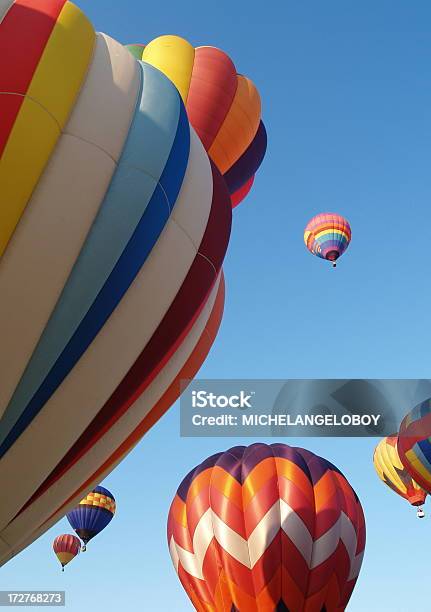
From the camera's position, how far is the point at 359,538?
13438 mm

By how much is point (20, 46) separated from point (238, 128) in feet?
17.7

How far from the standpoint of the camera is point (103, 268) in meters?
6.05

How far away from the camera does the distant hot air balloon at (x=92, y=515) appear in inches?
828

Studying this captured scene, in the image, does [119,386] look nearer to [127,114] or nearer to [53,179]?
[53,179]

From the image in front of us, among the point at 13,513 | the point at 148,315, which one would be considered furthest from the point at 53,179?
the point at 13,513

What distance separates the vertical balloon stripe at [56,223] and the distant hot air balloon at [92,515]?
16411 mm

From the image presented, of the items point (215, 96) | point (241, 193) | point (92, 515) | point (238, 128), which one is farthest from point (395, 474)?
point (215, 96)

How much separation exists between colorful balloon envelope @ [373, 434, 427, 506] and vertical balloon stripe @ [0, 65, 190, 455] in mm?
19549

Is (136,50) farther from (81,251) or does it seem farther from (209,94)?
(81,251)

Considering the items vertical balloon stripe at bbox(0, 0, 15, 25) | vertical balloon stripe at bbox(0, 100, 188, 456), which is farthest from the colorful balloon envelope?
vertical balloon stripe at bbox(0, 0, 15, 25)

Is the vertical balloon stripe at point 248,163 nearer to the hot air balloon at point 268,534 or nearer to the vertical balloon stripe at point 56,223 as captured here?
the vertical balloon stripe at point 56,223

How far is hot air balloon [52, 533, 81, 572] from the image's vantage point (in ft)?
78.8

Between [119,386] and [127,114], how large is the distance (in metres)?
2.69

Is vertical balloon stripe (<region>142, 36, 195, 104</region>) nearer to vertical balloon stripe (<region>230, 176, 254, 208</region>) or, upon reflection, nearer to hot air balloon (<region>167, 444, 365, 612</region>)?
vertical balloon stripe (<region>230, 176, 254, 208</region>)
